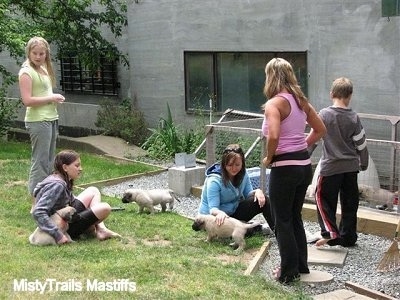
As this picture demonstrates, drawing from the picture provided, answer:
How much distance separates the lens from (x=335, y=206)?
6207 millimetres

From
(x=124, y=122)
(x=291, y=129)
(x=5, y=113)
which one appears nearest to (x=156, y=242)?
(x=291, y=129)

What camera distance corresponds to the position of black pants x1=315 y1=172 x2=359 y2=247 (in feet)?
20.2

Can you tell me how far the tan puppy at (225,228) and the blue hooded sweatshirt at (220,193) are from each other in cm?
16

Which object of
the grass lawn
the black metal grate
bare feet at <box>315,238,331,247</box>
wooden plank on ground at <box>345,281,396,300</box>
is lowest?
wooden plank on ground at <box>345,281,396,300</box>

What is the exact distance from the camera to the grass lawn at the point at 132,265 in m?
4.68

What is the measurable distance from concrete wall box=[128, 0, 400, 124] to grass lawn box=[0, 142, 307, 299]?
3.87 metres

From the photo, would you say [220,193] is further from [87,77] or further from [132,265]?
[87,77]

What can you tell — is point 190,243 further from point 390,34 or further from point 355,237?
point 390,34

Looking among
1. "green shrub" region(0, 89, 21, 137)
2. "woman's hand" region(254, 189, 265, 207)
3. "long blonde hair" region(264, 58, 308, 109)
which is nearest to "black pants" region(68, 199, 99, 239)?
"woman's hand" region(254, 189, 265, 207)

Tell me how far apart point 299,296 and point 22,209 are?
12.5ft

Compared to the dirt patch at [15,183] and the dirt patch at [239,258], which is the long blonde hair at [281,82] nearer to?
the dirt patch at [239,258]

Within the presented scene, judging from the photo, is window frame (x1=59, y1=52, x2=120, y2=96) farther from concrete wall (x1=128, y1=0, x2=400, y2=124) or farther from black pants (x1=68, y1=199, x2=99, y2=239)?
black pants (x1=68, y1=199, x2=99, y2=239)

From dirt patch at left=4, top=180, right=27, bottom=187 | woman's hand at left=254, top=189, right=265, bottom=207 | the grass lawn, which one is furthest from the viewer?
dirt patch at left=4, top=180, right=27, bottom=187

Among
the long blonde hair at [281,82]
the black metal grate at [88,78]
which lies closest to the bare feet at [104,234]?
the long blonde hair at [281,82]
